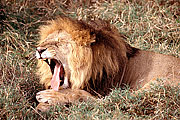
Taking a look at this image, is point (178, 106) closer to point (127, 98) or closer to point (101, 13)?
point (127, 98)

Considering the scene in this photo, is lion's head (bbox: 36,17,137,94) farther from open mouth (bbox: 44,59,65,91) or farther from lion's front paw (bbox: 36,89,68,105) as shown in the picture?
lion's front paw (bbox: 36,89,68,105)

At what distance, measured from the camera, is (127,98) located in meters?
3.89

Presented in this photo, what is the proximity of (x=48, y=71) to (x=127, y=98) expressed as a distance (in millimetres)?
1030

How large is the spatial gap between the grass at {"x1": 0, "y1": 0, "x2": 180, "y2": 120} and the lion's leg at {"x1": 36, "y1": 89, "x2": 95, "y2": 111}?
0.09m

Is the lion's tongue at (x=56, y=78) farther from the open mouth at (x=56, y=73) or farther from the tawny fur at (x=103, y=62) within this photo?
the tawny fur at (x=103, y=62)

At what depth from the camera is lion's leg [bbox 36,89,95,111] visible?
13.5 ft

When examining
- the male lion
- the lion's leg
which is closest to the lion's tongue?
the male lion

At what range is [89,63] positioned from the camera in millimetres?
4098

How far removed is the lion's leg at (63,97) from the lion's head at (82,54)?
7 cm

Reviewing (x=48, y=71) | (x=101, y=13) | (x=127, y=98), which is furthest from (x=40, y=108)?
(x=101, y=13)

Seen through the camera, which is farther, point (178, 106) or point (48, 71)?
point (48, 71)

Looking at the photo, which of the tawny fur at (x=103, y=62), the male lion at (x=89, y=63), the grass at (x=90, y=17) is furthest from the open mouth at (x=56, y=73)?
the grass at (x=90, y=17)

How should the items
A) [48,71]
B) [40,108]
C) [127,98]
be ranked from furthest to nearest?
[48,71], [40,108], [127,98]

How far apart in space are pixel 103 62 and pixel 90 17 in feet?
9.28
